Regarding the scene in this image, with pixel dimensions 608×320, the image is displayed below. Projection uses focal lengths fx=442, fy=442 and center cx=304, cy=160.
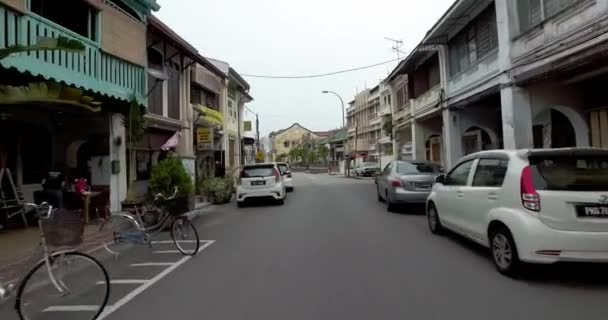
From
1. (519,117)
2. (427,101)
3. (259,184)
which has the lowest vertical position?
(259,184)

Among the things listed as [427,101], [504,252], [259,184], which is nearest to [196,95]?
[259,184]

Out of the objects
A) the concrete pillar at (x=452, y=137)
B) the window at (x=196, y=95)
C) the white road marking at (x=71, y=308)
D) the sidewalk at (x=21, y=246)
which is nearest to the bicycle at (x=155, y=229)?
the sidewalk at (x=21, y=246)

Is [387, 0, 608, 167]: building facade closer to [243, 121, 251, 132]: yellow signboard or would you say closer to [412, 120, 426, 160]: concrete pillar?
[412, 120, 426, 160]: concrete pillar

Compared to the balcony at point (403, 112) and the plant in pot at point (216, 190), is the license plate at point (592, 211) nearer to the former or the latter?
the plant in pot at point (216, 190)

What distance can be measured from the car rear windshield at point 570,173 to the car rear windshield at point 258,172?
11.5m

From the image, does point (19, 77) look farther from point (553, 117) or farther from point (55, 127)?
point (553, 117)

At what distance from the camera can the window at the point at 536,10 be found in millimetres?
10789

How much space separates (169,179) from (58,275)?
666 cm

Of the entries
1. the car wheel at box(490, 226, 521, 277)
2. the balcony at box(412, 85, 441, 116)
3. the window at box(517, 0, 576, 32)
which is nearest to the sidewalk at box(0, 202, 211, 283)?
the car wheel at box(490, 226, 521, 277)

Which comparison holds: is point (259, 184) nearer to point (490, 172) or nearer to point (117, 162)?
point (117, 162)

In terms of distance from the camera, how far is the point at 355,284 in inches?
217

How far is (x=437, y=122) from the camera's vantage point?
2420cm

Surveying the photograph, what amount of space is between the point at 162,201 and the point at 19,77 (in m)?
3.54

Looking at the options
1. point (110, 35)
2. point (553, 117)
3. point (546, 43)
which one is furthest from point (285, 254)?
point (553, 117)
